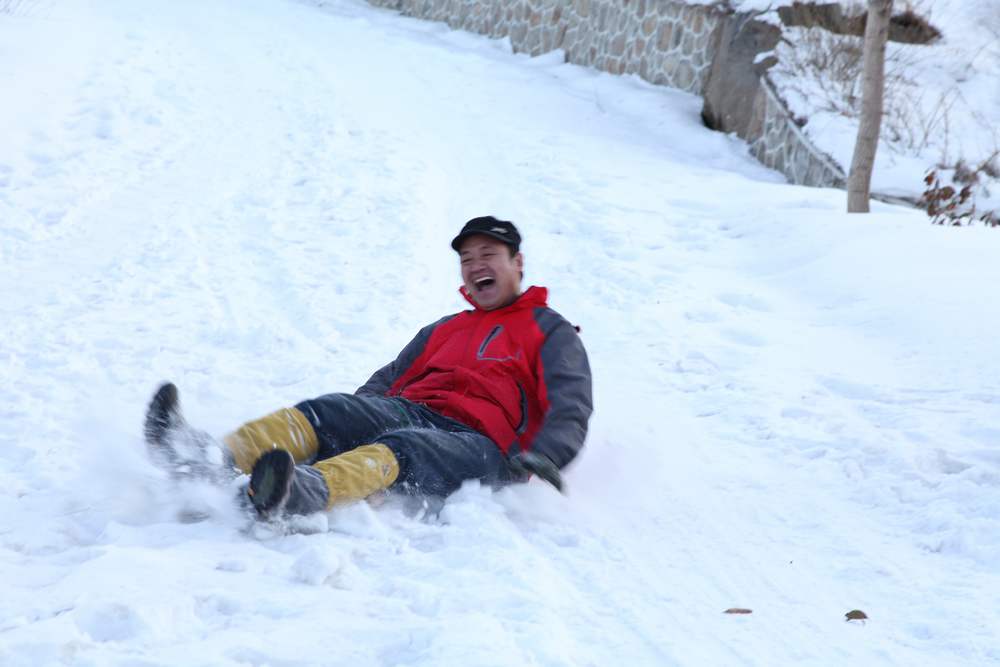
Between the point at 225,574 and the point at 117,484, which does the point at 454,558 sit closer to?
the point at 225,574

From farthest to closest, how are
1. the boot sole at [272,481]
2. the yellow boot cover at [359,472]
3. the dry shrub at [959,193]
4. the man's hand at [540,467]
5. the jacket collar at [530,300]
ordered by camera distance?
the dry shrub at [959,193] < the jacket collar at [530,300] < the man's hand at [540,467] < the yellow boot cover at [359,472] < the boot sole at [272,481]

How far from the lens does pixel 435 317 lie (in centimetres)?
533

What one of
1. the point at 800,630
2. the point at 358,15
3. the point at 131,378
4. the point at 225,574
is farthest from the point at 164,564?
the point at 358,15

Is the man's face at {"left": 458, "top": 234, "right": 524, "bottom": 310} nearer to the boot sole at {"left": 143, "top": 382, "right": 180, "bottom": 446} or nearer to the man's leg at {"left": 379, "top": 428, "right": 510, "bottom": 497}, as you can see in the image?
the man's leg at {"left": 379, "top": 428, "right": 510, "bottom": 497}

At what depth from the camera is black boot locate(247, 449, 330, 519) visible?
8.30ft

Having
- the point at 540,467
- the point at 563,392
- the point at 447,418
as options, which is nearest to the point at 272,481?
the point at 540,467

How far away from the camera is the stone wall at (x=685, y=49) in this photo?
1006 cm

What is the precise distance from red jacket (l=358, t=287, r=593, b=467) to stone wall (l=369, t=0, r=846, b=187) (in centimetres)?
627

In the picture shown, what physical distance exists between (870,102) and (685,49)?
489cm

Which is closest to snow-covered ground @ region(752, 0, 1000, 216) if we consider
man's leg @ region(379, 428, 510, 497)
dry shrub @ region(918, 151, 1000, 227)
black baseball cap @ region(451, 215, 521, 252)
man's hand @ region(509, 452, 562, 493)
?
dry shrub @ region(918, 151, 1000, 227)

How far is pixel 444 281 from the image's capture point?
5.90 m

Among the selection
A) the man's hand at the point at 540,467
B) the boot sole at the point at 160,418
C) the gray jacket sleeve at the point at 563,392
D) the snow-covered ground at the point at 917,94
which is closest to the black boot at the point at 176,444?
the boot sole at the point at 160,418

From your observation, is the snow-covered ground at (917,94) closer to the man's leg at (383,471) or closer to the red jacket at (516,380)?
the red jacket at (516,380)

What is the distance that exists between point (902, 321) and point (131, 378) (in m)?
3.63
